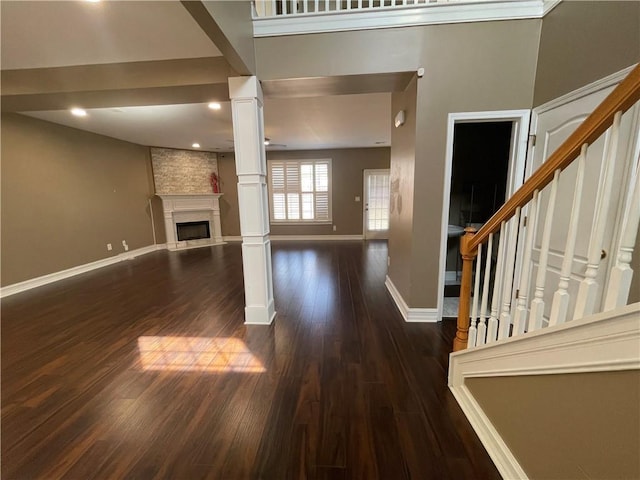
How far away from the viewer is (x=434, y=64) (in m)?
2.33

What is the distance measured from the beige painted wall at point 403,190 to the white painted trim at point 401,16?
0.50 meters

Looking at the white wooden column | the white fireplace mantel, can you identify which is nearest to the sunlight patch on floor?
the white wooden column

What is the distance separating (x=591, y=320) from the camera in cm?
81

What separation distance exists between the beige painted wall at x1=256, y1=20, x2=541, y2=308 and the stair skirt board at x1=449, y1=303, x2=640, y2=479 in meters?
1.44

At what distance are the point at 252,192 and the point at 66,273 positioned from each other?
14.2ft

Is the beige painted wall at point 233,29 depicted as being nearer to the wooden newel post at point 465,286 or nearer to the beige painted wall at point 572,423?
the wooden newel post at point 465,286

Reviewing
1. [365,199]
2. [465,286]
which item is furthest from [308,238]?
[465,286]

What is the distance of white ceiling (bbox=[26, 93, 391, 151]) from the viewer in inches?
151

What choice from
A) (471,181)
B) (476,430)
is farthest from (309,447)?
(471,181)

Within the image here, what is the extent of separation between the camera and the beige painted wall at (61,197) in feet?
12.6

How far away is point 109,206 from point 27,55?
3.56 meters

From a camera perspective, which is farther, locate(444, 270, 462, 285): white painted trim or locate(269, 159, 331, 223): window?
locate(269, 159, 331, 223): window

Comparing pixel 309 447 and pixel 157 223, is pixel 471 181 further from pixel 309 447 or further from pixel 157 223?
pixel 157 223

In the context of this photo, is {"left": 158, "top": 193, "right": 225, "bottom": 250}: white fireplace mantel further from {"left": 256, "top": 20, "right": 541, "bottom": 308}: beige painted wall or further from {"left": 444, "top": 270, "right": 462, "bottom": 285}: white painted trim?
{"left": 444, "top": 270, "right": 462, "bottom": 285}: white painted trim
